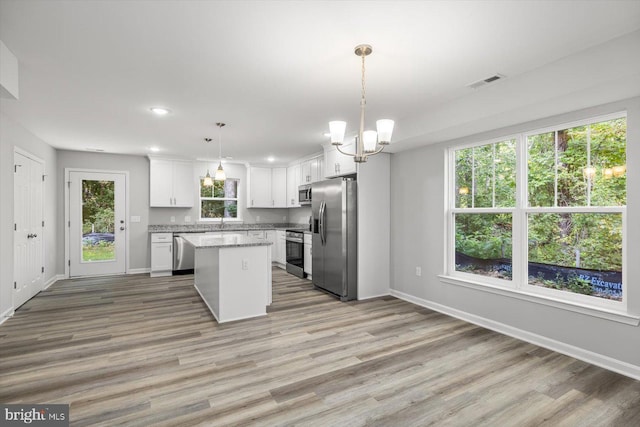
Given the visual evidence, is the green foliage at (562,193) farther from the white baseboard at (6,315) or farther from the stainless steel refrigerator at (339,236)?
the white baseboard at (6,315)

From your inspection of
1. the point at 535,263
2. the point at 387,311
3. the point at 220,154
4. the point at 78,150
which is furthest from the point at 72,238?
the point at 535,263

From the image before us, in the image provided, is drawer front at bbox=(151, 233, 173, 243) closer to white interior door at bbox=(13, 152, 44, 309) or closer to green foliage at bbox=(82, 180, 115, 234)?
green foliage at bbox=(82, 180, 115, 234)

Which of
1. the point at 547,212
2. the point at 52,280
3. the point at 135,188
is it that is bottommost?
the point at 52,280

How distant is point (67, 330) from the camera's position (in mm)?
3561

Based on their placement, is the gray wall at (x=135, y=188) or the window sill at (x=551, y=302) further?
the gray wall at (x=135, y=188)

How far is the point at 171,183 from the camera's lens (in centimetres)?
696

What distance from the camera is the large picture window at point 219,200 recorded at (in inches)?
295

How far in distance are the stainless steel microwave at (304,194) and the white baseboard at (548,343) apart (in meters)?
3.09

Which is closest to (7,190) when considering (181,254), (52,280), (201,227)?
(52,280)

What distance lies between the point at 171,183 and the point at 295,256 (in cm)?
306

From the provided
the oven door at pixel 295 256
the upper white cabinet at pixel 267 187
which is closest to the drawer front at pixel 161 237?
the upper white cabinet at pixel 267 187

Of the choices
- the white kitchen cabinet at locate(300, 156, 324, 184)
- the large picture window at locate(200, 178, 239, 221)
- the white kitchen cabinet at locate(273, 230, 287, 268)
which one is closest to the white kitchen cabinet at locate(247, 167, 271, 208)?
the large picture window at locate(200, 178, 239, 221)

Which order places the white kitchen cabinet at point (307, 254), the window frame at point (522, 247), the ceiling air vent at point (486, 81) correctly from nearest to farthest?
the window frame at point (522, 247) < the ceiling air vent at point (486, 81) < the white kitchen cabinet at point (307, 254)

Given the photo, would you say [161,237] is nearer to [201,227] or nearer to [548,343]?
[201,227]
